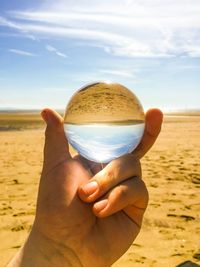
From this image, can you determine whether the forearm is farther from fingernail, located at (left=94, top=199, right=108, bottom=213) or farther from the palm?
fingernail, located at (left=94, top=199, right=108, bottom=213)

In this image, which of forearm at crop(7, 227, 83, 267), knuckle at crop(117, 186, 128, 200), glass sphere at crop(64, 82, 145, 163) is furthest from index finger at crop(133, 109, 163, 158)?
forearm at crop(7, 227, 83, 267)

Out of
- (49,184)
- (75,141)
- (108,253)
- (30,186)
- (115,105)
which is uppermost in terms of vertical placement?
(115,105)

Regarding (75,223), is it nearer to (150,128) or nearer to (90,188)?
(90,188)

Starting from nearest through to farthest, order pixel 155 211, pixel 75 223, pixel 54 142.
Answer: pixel 75 223
pixel 54 142
pixel 155 211

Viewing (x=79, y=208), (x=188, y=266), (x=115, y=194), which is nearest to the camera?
(x=115, y=194)

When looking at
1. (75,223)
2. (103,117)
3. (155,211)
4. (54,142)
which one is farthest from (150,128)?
(155,211)

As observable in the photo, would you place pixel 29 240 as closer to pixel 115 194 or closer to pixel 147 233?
pixel 115 194

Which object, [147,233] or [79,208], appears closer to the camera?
[79,208]

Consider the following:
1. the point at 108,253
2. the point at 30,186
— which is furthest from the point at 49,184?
the point at 30,186
